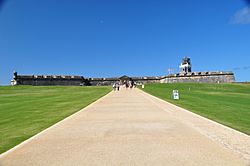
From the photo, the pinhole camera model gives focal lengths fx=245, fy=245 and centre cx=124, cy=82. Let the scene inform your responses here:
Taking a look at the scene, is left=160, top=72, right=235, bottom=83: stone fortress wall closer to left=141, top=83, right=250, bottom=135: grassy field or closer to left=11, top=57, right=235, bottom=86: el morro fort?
left=11, top=57, right=235, bottom=86: el morro fort

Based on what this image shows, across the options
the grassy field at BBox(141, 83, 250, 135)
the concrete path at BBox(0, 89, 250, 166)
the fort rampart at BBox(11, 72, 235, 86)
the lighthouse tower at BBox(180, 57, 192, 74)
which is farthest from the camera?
the lighthouse tower at BBox(180, 57, 192, 74)

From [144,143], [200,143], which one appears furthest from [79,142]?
[200,143]

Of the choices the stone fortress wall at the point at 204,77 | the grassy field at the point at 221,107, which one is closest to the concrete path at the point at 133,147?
the grassy field at the point at 221,107

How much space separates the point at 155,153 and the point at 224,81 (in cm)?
7299

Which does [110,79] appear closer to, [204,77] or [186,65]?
[204,77]

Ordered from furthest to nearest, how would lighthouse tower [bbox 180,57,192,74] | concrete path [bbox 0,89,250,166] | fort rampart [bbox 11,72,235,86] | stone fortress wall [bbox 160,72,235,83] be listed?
lighthouse tower [bbox 180,57,192,74] < fort rampart [bbox 11,72,235,86] < stone fortress wall [bbox 160,72,235,83] < concrete path [bbox 0,89,250,166]

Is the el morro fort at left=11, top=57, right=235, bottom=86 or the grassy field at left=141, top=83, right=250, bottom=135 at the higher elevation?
the el morro fort at left=11, top=57, right=235, bottom=86

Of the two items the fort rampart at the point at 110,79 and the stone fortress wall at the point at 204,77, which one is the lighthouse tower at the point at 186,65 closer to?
the fort rampart at the point at 110,79

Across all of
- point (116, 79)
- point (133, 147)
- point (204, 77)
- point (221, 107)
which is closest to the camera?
point (133, 147)

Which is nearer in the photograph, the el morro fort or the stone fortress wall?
the stone fortress wall

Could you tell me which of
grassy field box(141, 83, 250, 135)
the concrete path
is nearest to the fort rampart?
grassy field box(141, 83, 250, 135)

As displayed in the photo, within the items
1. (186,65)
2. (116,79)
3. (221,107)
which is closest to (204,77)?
(116,79)

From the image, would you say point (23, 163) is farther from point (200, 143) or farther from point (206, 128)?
point (206, 128)

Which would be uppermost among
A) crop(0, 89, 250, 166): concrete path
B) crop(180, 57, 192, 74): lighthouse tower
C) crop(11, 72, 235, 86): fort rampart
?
crop(180, 57, 192, 74): lighthouse tower
